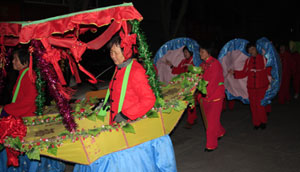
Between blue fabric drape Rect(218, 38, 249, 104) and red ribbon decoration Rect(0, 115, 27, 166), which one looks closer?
red ribbon decoration Rect(0, 115, 27, 166)

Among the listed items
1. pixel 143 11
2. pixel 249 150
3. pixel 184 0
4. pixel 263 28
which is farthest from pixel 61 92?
pixel 263 28

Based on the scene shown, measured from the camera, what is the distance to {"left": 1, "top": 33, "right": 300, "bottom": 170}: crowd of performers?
307 cm

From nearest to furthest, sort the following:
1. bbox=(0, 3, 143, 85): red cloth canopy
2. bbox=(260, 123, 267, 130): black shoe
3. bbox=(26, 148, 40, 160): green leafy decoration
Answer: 1. bbox=(0, 3, 143, 85): red cloth canopy
2. bbox=(26, 148, 40, 160): green leafy decoration
3. bbox=(260, 123, 267, 130): black shoe

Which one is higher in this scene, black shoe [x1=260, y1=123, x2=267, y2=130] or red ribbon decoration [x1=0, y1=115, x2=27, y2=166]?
red ribbon decoration [x1=0, y1=115, x2=27, y2=166]

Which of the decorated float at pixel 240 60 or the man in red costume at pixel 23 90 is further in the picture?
the decorated float at pixel 240 60

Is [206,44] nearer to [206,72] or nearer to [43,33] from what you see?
[206,72]

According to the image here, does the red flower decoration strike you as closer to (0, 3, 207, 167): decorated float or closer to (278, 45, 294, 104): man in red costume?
(0, 3, 207, 167): decorated float

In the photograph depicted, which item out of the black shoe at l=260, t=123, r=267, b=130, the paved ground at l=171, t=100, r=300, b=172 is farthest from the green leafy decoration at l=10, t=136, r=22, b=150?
the black shoe at l=260, t=123, r=267, b=130

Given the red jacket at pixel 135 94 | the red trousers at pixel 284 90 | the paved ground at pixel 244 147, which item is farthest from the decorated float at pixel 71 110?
the red trousers at pixel 284 90

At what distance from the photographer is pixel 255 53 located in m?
6.39

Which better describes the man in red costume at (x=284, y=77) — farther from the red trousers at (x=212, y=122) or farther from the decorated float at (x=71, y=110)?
the decorated float at (x=71, y=110)

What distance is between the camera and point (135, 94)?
10.2ft

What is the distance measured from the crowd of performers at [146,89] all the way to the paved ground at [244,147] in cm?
28

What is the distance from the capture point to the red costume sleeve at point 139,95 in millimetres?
2996
